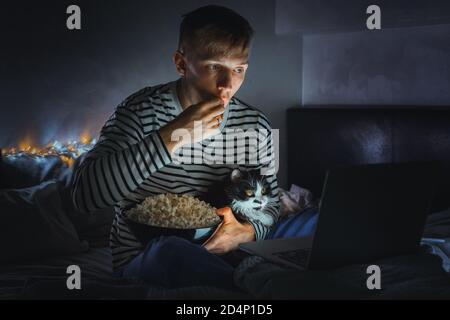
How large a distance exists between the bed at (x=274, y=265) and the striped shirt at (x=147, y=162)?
20 centimetres

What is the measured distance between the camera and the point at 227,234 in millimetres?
1490

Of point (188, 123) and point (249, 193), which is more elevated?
point (188, 123)

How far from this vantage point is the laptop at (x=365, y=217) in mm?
1104

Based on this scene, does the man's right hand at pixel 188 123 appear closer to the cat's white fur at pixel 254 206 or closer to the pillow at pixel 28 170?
the cat's white fur at pixel 254 206

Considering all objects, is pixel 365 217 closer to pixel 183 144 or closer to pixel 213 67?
pixel 183 144

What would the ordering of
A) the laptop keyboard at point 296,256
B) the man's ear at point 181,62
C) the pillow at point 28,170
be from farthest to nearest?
the pillow at point 28,170 → the man's ear at point 181,62 → the laptop keyboard at point 296,256

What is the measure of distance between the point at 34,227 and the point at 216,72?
0.90 metres

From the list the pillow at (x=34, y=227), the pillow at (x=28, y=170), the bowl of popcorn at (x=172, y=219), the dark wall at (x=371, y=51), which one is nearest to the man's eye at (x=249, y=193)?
the bowl of popcorn at (x=172, y=219)

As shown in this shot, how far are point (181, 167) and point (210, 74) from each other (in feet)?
1.02

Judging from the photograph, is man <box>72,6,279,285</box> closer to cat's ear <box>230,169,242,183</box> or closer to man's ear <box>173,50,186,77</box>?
man's ear <box>173,50,186,77</box>

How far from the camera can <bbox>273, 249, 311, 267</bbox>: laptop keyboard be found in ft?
3.90

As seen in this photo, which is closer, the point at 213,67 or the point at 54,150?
the point at 213,67

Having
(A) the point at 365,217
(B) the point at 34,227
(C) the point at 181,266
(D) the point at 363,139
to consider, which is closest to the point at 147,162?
(C) the point at 181,266

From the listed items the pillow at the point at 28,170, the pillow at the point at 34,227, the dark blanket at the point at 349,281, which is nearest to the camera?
the dark blanket at the point at 349,281
